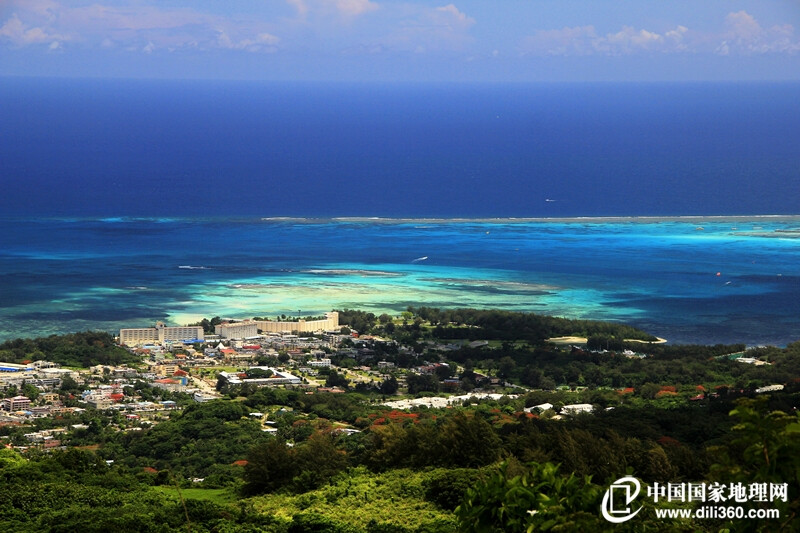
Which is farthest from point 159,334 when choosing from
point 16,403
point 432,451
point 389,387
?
point 432,451

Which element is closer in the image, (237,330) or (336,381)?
(336,381)

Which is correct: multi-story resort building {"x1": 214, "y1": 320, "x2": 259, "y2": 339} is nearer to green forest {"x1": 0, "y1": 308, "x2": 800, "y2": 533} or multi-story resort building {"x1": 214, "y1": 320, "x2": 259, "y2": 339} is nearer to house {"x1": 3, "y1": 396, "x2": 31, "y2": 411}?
green forest {"x1": 0, "y1": 308, "x2": 800, "y2": 533}

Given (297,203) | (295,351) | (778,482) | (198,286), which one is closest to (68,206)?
(297,203)

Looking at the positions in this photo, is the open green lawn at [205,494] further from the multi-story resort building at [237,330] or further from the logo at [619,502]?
the multi-story resort building at [237,330]

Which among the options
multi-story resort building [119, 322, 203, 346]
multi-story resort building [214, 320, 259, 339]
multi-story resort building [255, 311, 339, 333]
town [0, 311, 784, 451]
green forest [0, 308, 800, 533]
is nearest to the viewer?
green forest [0, 308, 800, 533]

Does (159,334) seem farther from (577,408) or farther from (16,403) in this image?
(577,408)

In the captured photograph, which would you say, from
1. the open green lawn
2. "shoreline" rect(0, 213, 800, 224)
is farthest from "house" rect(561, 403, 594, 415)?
"shoreline" rect(0, 213, 800, 224)

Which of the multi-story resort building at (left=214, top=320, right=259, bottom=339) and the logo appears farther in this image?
the multi-story resort building at (left=214, top=320, right=259, bottom=339)
